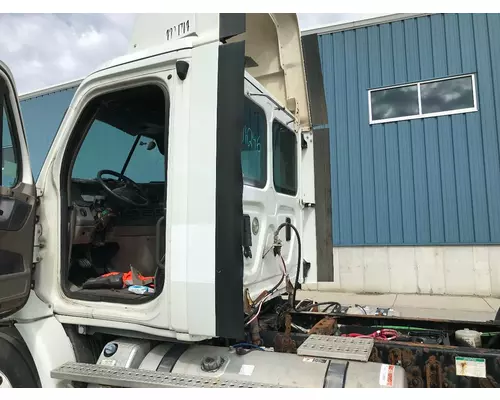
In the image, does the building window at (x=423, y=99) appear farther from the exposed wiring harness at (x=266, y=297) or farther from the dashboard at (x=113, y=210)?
the dashboard at (x=113, y=210)

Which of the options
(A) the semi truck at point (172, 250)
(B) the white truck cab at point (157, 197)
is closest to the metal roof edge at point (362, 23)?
(B) the white truck cab at point (157, 197)

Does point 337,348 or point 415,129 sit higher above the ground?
point 415,129

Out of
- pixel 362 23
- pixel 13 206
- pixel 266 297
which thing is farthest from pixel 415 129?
pixel 13 206

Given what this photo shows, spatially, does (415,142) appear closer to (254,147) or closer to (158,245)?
(254,147)

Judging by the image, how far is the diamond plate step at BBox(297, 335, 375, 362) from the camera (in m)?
1.86

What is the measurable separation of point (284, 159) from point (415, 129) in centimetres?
567

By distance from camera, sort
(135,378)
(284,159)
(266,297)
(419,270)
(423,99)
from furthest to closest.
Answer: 1. (423,99)
2. (419,270)
3. (284,159)
4. (266,297)
5. (135,378)

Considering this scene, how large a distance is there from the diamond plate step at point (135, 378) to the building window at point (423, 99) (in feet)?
23.8

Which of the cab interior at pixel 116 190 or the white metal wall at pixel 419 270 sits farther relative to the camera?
the white metal wall at pixel 419 270

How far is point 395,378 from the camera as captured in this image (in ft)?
5.48

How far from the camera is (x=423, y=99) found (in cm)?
761

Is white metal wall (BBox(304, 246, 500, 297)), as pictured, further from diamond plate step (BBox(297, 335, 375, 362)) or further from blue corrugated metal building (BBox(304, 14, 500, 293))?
diamond plate step (BBox(297, 335, 375, 362))

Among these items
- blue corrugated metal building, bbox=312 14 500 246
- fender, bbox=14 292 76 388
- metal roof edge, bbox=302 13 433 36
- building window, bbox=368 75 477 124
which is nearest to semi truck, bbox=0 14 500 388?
fender, bbox=14 292 76 388

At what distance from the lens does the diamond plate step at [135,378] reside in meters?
1.68
